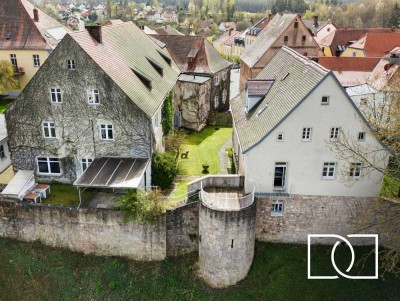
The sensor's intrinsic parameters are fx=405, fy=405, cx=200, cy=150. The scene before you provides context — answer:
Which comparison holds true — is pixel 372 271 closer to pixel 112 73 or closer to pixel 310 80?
pixel 310 80

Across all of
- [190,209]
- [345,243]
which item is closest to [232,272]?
[190,209]

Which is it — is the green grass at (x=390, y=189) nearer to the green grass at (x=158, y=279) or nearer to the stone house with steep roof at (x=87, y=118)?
the green grass at (x=158, y=279)

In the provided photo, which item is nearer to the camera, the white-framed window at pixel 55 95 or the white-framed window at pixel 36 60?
the white-framed window at pixel 55 95

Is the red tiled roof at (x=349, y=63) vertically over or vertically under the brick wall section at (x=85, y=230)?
over

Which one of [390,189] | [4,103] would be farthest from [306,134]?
[4,103]

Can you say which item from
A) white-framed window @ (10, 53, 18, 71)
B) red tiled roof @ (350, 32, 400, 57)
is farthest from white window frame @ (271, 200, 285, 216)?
red tiled roof @ (350, 32, 400, 57)

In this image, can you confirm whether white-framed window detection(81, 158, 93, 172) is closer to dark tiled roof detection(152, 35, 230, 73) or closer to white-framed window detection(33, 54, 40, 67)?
dark tiled roof detection(152, 35, 230, 73)

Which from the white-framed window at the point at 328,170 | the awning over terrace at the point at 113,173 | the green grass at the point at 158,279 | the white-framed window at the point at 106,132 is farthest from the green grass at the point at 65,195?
the white-framed window at the point at 328,170
